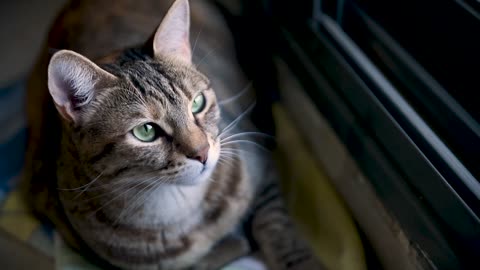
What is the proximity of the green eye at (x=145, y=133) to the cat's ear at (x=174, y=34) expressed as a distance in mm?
131

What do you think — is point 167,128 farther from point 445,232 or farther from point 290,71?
point 290,71

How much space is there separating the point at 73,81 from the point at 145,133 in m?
0.13

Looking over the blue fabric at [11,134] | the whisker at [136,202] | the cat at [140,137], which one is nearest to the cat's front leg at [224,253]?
the cat at [140,137]

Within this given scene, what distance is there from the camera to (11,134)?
1.45 m

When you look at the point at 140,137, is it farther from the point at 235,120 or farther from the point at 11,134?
the point at 11,134

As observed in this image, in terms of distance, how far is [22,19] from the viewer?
161cm

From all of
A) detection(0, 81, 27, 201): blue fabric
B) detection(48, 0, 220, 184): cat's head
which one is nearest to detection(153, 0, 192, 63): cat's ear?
detection(48, 0, 220, 184): cat's head

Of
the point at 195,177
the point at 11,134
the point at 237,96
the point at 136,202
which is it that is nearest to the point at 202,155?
the point at 195,177

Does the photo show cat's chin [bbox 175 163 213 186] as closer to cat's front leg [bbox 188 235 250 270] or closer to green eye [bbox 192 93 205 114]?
green eye [bbox 192 93 205 114]

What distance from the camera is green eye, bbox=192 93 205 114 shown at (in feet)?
2.88

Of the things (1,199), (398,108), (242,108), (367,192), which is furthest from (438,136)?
(1,199)

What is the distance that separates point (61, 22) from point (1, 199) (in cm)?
48

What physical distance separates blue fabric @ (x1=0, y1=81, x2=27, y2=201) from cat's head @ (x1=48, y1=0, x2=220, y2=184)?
613mm

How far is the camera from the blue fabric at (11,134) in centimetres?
138
